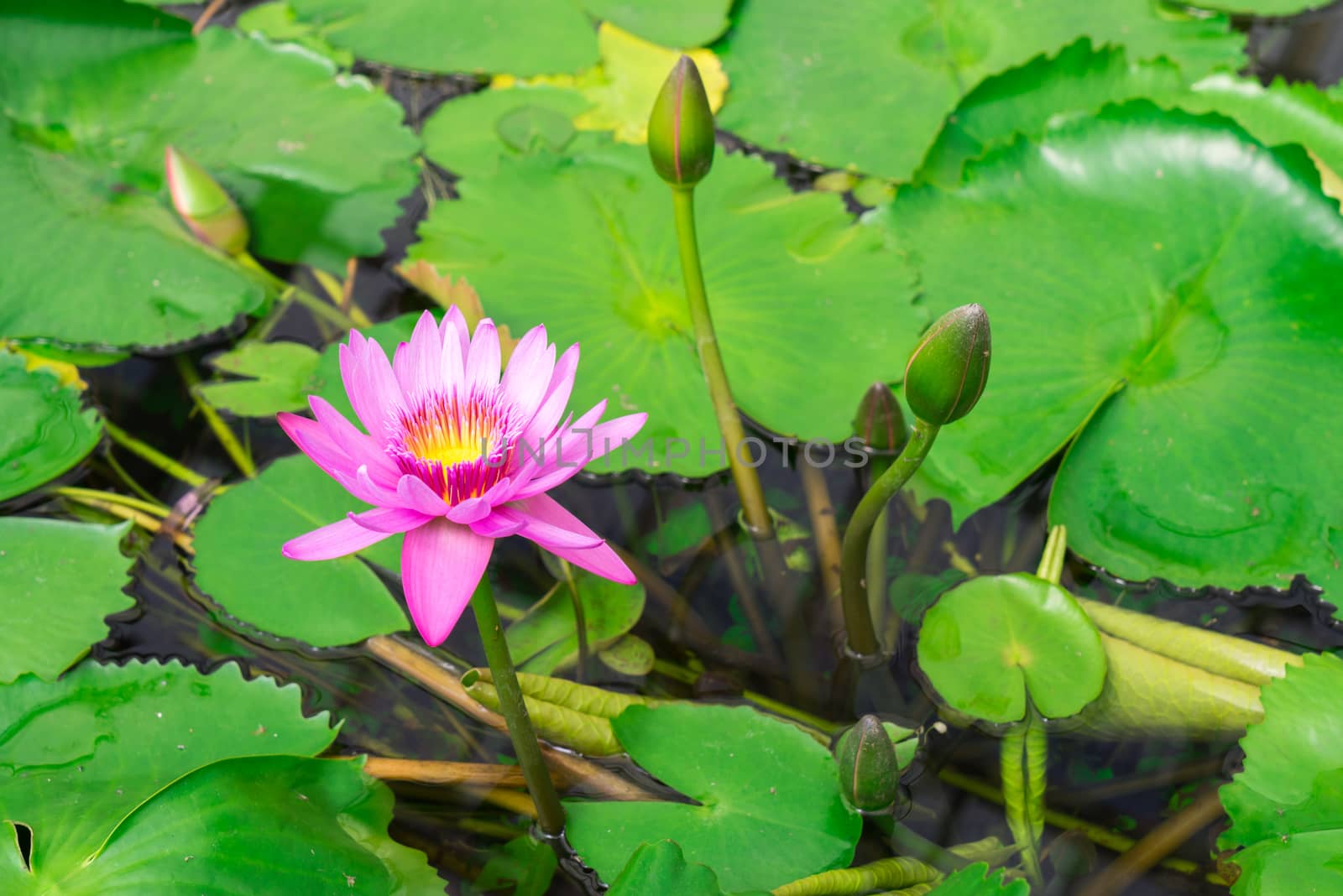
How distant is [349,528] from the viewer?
4.57 ft

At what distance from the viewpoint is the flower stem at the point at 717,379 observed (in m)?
1.99

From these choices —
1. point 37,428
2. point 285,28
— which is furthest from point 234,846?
point 285,28

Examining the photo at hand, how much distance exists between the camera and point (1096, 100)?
2742 millimetres

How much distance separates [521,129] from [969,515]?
66.9 inches

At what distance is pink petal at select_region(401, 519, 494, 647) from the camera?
4.32ft

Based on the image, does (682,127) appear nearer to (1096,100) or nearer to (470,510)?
(470,510)

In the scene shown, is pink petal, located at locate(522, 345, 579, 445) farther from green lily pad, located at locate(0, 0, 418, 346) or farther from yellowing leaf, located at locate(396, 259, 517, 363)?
green lily pad, located at locate(0, 0, 418, 346)

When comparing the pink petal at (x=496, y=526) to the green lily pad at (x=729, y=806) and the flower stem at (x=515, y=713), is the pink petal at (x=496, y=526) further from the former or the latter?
the green lily pad at (x=729, y=806)

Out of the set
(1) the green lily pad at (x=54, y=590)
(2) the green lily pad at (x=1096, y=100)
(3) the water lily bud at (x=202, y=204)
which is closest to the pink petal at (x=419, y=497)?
(1) the green lily pad at (x=54, y=590)

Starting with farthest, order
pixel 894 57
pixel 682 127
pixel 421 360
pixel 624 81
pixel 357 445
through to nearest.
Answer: pixel 624 81 → pixel 894 57 → pixel 682 127 → pixel 421 360 → pixel 357 445

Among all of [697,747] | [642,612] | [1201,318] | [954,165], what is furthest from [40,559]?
[1201,318]

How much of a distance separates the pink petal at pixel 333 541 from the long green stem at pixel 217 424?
110cm

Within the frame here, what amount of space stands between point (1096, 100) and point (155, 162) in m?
2.56

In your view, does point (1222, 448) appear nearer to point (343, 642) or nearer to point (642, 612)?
point (642, 612)
